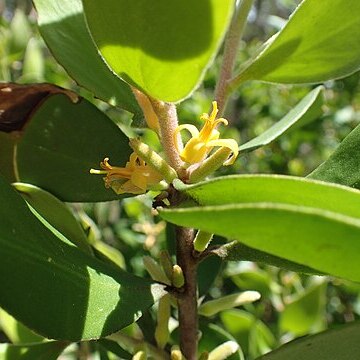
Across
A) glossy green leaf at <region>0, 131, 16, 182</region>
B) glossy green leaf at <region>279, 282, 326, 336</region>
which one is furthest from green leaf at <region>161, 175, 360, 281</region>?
glossy green leaf at <region>279, 282, 326, 336</region>

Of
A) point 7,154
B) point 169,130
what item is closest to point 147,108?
point 169,130

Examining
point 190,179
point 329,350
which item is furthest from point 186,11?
point 329,350

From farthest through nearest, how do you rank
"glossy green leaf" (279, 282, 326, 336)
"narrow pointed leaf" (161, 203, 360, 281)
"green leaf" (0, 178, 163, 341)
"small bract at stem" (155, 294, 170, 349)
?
"glossy green leaf" (279, 282, 326, 336) → "small bract at stem" (155, 294, 170, 349) → "green leaf" (0, 178, 163, 341) → "narrow pointed leaf" (161, 203, 360, 281)

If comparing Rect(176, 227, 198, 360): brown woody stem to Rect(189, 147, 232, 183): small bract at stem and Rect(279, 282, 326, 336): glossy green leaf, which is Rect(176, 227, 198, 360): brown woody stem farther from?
Rect(279, 282, 326, 336): glossy green leaf

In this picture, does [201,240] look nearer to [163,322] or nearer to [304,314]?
[163,322]

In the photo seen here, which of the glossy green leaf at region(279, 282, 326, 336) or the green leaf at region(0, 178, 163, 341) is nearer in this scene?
the green leaf at region(0, 178, 163, 341)
